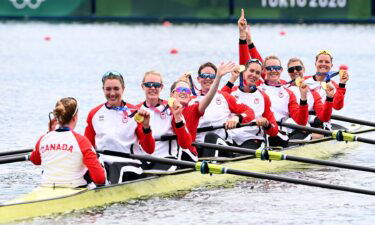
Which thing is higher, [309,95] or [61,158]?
[309,95]

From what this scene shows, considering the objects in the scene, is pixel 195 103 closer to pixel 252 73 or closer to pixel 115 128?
pixel 252 73

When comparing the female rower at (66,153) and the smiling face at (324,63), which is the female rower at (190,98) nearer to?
the female rower at (66,153)

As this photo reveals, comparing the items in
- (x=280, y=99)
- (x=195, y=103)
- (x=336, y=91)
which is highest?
(x=336, y=91)

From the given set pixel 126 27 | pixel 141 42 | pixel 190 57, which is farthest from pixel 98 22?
pixel 190 57

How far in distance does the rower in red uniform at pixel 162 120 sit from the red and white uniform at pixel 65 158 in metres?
1.61

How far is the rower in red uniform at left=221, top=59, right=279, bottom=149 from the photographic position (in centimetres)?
1666

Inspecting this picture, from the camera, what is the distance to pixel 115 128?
559 inches

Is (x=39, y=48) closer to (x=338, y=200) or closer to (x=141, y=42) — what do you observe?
(x=141, y=42)

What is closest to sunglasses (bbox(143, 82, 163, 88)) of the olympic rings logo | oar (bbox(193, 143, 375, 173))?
oar (bbox(193, 143, 375, 173))

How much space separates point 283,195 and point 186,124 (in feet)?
5.22

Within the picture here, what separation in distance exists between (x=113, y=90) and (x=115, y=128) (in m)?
0.54

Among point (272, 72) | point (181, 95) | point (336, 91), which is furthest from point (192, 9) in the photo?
point (181, 95)

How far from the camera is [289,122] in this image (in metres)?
17.8

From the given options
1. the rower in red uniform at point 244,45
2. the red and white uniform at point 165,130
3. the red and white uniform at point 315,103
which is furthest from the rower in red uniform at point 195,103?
the rower in red uniform at point 244,45
